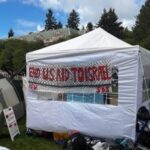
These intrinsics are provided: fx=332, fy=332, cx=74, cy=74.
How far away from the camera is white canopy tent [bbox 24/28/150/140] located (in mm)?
6961

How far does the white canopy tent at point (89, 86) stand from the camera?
6.96 meters

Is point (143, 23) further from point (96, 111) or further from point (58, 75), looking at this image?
point (96, 111)

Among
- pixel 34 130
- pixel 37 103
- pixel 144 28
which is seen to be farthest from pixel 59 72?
pixel 144 28

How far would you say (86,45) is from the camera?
25.7 ft

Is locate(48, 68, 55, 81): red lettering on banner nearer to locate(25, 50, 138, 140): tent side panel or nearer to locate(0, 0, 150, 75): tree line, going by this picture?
locate(25, 50, 138, 140): tent side panel

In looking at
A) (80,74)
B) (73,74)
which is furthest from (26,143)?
(80,74)

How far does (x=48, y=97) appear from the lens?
8.23 m

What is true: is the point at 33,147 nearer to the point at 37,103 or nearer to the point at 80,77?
the point at 37,103

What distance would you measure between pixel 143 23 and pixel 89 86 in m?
38.2

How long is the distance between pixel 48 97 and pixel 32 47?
2827cm

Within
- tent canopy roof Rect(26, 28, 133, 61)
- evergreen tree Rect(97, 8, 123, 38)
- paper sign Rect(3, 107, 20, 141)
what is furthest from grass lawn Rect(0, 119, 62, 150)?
evergreen tree Rect(97, 8, 123, 38)

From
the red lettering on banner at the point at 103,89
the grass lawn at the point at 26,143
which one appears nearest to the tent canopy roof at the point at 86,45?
the red lettering on banner at the point at 103,89

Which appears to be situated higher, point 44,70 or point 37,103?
point 44,70

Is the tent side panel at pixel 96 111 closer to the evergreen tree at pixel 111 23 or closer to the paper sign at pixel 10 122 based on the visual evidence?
the paper sign at pixel 10 122
